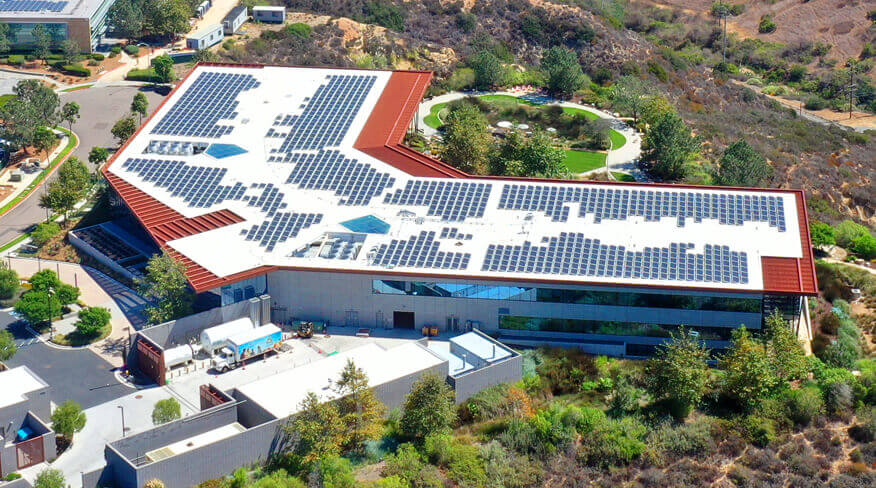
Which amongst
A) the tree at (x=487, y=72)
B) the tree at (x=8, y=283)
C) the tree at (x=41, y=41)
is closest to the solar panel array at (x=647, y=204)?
the tree at (x=8, y=283)

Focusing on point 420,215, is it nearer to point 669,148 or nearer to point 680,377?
point 680,377

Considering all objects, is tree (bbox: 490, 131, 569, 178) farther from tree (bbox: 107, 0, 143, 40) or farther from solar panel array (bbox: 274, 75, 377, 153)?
tree (bbox: 107, 0, 143, 40)

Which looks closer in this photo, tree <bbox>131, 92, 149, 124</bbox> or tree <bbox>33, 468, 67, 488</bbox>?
tree <bbox>33, 468, 67, 488</bbox>

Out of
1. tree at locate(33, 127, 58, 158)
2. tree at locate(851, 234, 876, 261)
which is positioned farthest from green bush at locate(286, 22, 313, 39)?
tree at locate(851, 234, 876, 261)

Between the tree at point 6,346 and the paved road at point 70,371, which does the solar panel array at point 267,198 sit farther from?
the tree at point 6,346

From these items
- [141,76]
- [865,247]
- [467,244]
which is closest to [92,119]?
[141,76]

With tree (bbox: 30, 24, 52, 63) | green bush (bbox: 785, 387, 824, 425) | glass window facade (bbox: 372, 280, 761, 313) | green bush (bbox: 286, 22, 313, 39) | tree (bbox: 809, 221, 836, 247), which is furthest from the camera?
green bush (bbox: 286, 22, 313, 39)

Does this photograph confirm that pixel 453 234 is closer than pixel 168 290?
No
